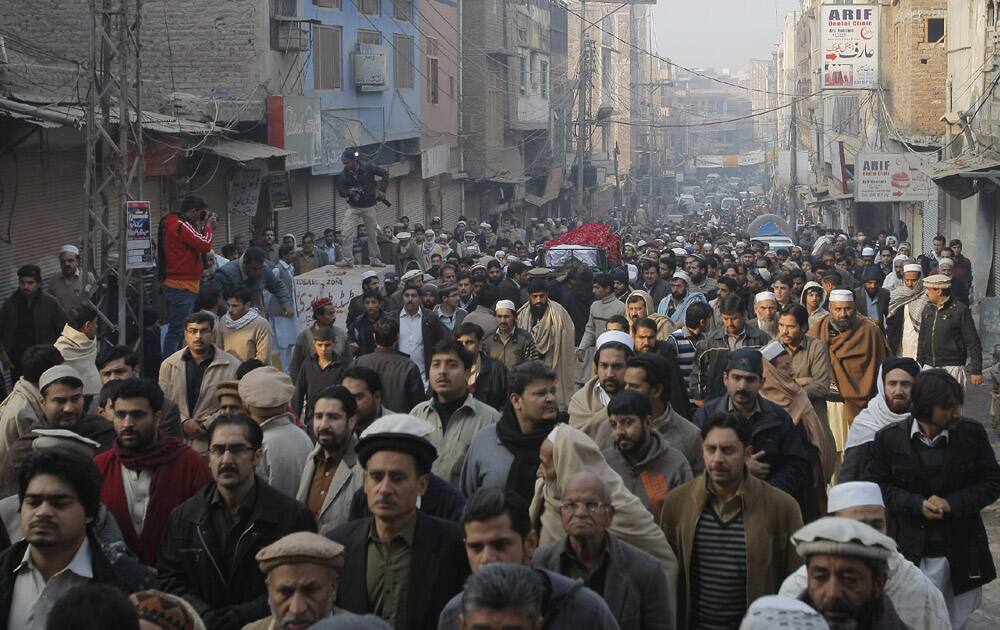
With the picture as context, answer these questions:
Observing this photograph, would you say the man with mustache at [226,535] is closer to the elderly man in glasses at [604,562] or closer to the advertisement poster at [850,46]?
the elderly man in glasses at [604,562]

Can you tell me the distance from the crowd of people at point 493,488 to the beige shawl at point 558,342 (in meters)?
1.58

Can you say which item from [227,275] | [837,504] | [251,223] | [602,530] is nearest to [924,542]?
[837,504]

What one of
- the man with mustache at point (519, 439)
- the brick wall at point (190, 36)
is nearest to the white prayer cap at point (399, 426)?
the man with mustache at point (519, 439)

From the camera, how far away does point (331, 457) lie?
6.34 m

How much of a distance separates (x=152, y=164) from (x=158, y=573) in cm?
1498

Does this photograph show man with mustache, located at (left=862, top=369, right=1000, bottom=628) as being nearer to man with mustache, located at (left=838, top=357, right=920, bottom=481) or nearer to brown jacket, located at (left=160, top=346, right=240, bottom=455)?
man with mustache, located at (left=838, top=357, right=920, bottom=481)

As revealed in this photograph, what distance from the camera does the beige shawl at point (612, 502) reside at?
17.3 feet

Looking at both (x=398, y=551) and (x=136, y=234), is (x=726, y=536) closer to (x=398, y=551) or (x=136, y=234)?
(x=398, y=551)

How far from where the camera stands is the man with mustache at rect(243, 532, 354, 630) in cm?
428

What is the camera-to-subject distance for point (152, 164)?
19641 millimetres

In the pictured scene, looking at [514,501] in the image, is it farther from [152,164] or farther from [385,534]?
[152,164]

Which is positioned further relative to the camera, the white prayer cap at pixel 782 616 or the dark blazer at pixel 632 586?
the dark blazer at pixel 632 586

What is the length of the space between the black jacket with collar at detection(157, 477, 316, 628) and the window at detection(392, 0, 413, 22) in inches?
1159

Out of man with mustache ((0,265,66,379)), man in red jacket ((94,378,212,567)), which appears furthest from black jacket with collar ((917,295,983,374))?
man in red jacket ((94,378,212,567))
